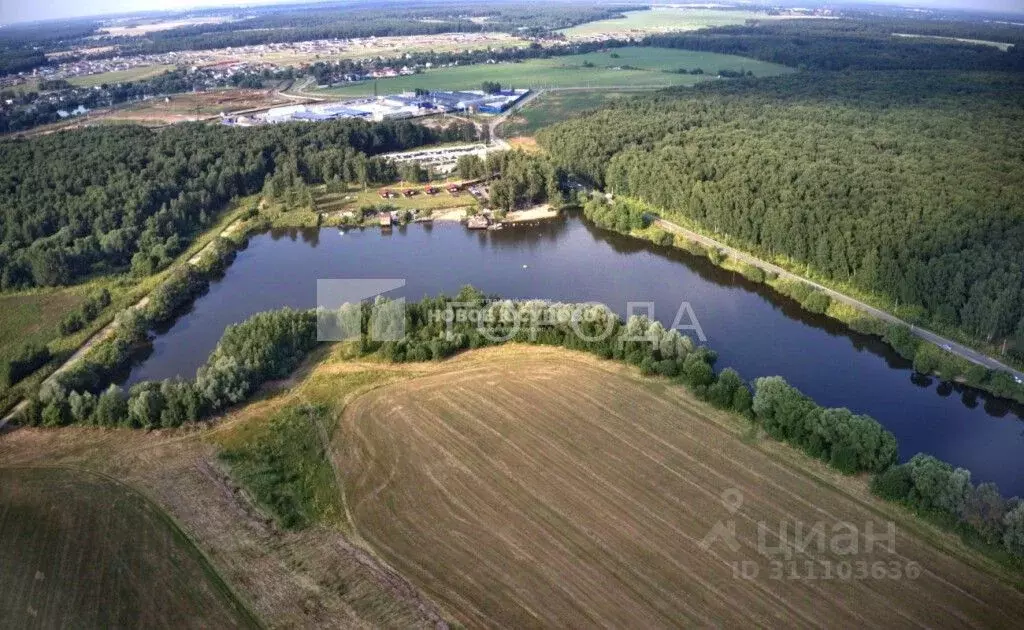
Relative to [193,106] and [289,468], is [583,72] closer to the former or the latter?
[193,106]

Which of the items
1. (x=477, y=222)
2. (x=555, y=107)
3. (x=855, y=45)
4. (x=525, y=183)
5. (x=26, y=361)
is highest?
(x=855, y=45)

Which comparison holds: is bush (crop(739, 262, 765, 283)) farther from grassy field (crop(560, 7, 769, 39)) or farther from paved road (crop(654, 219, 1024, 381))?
grassy field (crop(560, 7, 769, 39))

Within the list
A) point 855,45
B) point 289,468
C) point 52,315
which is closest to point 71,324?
point 52,315

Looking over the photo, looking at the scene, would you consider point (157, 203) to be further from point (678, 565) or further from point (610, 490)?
point (678, 565)

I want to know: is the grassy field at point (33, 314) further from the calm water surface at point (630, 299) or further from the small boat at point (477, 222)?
the small boat at point (477, 222)

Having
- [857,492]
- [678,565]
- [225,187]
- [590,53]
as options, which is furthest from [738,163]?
[590,53]

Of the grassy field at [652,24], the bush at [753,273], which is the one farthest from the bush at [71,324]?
the grassy field at [652,24]

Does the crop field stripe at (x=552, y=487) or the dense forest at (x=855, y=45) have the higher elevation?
the dense forest at (x=855, y=45)
